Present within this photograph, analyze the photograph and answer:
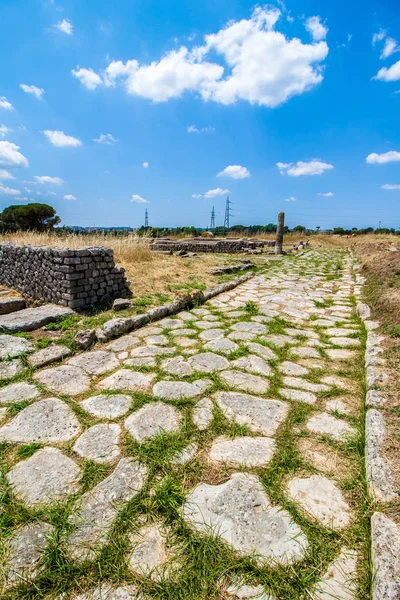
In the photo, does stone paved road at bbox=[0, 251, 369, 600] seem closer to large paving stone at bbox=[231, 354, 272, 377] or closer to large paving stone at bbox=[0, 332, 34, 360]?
large paving stone at bbox=[231, 354, 272, 377]

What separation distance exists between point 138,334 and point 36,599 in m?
2.77

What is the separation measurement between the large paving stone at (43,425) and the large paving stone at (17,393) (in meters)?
0.16

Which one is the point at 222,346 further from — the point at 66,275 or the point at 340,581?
the point at 66,275

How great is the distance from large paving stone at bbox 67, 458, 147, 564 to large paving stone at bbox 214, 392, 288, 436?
743 mm

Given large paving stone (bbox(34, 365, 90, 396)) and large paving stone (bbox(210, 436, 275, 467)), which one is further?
large paving stone (bbox(34, 365, 90, 396))

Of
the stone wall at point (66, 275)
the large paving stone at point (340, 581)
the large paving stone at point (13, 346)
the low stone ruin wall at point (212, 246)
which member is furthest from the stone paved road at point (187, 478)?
the low stone ruin wall at point (212, 246)

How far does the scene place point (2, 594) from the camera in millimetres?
1066

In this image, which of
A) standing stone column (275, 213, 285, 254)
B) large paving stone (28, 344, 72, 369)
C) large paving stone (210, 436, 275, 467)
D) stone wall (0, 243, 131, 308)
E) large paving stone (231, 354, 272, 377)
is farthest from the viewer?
standing stone column (275, 213, 285, 254)

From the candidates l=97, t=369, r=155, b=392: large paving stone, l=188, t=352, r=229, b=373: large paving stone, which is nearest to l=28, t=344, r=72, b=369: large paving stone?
l=97, t=369, r=155, b=392: large paving stone

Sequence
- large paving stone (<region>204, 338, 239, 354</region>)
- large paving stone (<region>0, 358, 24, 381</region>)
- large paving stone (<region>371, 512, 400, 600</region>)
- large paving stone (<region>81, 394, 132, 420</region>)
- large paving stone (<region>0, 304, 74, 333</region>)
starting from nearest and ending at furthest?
1. large paving stone (<region>371, 512, 400, 600</region>)
2. large paving stone (<region>81, 394, 132, 420</region>)
3. large paving stone (<region>0, 358, 24, 381</region>)
4. large paving stone (<region>204, 338, 239, 354</region>)
5. large paving stone (<region>0, 304, 74, 333</region>)

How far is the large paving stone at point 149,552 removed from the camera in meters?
1.14

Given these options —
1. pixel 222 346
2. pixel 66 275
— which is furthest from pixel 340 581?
pixel 66 275

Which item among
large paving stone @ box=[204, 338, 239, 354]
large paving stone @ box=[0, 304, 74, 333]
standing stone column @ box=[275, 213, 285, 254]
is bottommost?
large paving stone @ box=[204, 338, 239, 354]

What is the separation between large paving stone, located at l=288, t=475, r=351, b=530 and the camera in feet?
4.38
